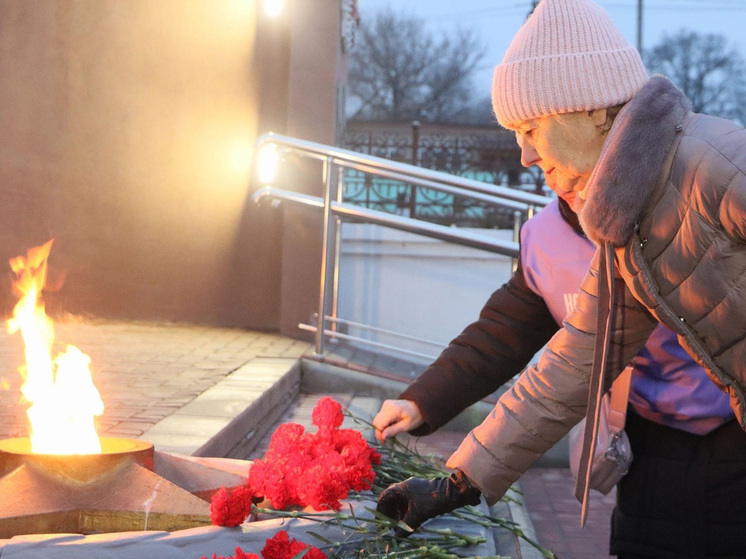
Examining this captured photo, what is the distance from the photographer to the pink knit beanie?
1904mm

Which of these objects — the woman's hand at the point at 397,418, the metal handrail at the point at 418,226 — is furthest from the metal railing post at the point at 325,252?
the woman's hand at the point at 397,418

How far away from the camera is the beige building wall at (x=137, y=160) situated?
274 inches

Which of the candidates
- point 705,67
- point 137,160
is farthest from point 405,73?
point 137,160

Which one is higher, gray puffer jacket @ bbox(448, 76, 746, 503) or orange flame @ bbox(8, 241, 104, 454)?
gray puffer jacket @ bbox(448, 76, 746, 503)

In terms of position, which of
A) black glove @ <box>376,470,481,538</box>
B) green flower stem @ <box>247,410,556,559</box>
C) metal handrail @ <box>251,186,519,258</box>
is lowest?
green flower stem @ <box>247,410,556,559</box>

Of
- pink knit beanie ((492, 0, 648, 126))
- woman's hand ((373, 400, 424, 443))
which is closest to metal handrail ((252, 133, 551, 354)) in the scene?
woman's hand ((373, 400, 424, 443))

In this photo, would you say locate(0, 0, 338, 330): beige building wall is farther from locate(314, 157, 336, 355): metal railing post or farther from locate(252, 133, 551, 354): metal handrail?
locate(314, 157, 336, 355): metal railing post

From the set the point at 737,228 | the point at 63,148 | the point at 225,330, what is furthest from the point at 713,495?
the point at 63,148

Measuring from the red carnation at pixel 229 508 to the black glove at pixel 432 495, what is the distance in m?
0.35

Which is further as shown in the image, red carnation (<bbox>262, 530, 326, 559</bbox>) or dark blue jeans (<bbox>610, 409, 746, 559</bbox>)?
dark blue jeans (<bbox>610, 409, 746, 559</bbox>)

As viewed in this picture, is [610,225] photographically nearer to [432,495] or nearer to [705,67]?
[432,495]

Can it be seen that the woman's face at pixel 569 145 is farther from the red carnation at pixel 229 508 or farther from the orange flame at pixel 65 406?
the orange flame at pixel 65 406

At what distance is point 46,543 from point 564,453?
348 cm

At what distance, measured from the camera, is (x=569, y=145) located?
6.29 ft
